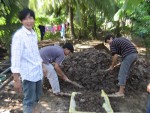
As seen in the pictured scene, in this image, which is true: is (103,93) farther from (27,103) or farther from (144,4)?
(144,4)

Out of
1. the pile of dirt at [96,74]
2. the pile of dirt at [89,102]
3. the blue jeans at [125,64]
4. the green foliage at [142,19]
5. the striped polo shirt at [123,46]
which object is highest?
the green foliage at [142,19]

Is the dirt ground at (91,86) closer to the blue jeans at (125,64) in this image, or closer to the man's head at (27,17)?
the blue jeans at (125,64)

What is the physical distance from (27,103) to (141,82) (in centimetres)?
347

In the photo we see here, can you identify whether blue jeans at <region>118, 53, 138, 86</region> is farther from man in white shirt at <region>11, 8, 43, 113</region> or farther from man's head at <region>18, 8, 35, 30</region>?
man's head at <region>18, 8, 35, 30</region>

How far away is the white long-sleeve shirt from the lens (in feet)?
11.6

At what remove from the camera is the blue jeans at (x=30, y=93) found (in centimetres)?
384

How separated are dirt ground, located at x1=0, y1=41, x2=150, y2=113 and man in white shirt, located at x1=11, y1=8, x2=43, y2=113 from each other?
119cm

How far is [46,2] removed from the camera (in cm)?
1611

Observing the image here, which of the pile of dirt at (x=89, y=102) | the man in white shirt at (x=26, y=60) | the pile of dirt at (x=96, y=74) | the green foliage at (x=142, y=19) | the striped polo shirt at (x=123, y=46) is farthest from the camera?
the green foliage at (x=142, y=19)

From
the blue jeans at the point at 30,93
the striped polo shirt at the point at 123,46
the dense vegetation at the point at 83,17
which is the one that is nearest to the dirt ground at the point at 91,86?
the striped polo shirt at the point at 123,46

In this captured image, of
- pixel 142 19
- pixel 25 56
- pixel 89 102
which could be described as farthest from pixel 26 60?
pixel 142 19

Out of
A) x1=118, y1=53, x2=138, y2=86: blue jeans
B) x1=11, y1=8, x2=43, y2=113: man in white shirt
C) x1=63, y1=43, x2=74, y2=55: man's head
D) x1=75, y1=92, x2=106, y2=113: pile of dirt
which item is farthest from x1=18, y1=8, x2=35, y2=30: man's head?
x1=118, y1=53, x2=138, y2=86: blue jeans

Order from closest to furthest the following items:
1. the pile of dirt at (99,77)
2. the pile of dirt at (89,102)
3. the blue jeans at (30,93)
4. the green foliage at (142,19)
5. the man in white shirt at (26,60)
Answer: the man in white shirt at (26,60), the blue jeans at (30,93), the pile of dirt at (89,102), the pile of dirt at (99,77), the green foliage at (142,19)

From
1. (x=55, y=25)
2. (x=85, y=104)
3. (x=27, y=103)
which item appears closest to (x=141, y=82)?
(x=85, y=104)
